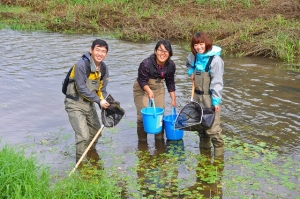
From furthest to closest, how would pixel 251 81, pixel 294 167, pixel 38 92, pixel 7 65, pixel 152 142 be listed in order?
pixel 7 65 → pixel 251 81 → pixel 38 92 → pixel 152 142 → pixel 294 167

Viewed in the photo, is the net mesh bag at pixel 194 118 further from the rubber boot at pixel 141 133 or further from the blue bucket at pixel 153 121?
the rubber boot at pixel 141 133

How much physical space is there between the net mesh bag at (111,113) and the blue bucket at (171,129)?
784mm

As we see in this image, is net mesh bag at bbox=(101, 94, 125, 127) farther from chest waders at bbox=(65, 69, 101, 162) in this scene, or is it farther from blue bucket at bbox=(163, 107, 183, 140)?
blue bucket at bbox=(163, 107, 183, 140)

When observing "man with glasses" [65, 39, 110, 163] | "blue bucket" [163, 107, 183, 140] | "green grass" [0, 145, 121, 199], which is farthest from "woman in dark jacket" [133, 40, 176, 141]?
"green grass" [0, 145, 121, 199]

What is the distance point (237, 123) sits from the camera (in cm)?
725

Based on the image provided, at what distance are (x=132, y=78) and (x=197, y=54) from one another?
447 centimetres

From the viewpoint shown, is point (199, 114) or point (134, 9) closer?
point (199, 114)

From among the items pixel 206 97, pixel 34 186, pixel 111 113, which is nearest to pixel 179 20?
pixel 206 97

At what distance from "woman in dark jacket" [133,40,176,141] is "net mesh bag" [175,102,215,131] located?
16.1 inches

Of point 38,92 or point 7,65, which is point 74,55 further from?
point 38,92

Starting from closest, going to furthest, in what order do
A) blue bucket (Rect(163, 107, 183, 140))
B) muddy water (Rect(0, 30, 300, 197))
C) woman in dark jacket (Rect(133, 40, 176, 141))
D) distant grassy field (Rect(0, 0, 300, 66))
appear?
woman in dark jacket (Rect(133, 40, 176, 141)) < blue bucket (Rect(163, 107, 183, 140)) < muddy water (Rect(0, 30, 300, 197)) < distant grassy field (Rect(0, 0, 300, 66))

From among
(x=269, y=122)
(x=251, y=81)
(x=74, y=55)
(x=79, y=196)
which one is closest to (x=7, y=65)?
(x=74, y=55)

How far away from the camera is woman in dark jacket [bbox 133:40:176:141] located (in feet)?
19.3

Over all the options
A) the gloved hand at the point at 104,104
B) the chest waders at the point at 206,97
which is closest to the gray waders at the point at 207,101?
the chest waders at the point at 206,97
